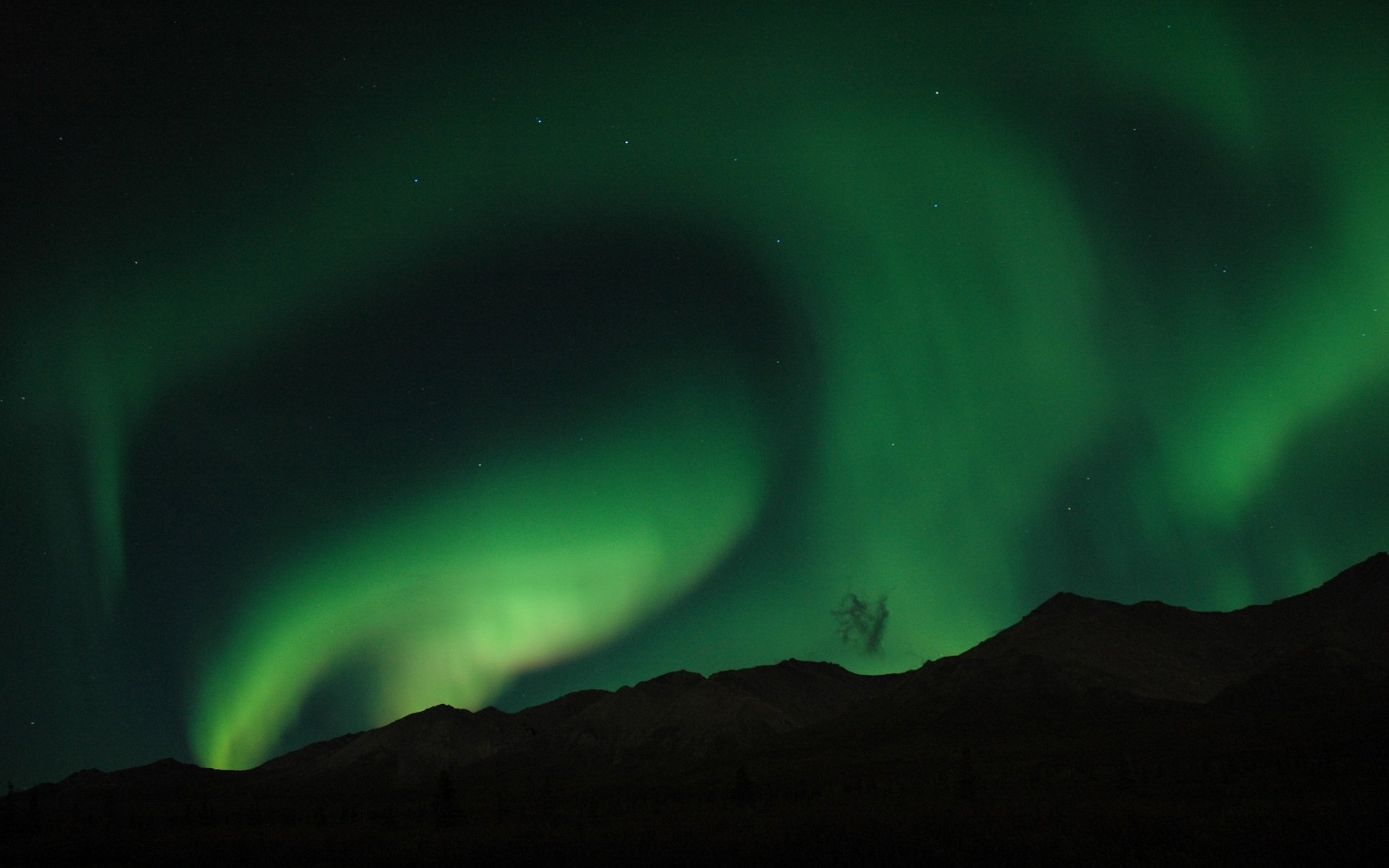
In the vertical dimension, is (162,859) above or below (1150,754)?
above

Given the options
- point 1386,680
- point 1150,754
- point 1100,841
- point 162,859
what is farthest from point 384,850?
point 1386,680

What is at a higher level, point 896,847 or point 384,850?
point 384,850

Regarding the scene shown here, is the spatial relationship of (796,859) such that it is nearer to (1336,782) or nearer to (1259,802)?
(1259,802)

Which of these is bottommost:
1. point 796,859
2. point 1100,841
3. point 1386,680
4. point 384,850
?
point 1386,680

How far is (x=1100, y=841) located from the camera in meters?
44.1

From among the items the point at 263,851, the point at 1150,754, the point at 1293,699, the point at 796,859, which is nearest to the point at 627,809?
the point at 263,851

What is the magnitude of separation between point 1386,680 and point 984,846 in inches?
7971

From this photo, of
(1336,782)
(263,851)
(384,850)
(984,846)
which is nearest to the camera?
(984,846)

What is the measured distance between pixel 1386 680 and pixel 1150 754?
9902 cm

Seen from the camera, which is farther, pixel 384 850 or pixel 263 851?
pixel 263 851

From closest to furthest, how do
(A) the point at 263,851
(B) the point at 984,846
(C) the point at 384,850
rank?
(B) the point at 984,846
(C) the point at 384,850
(A) the point at 263,851

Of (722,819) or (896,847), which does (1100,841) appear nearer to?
(896,847)

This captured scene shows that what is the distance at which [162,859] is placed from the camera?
6494cm

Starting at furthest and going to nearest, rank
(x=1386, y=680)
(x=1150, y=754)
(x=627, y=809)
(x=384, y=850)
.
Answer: (x=1386, y=680)
(x=1150, y=754)
(x=627, y=809)
(x=384, y=850)
